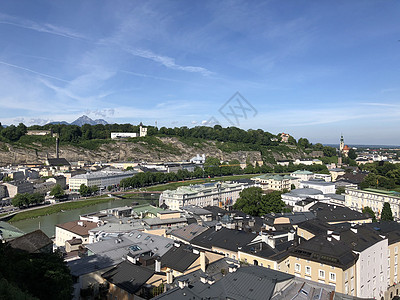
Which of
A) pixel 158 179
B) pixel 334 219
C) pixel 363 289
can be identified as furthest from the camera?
pixel 158 179

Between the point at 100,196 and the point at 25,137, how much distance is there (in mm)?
42084

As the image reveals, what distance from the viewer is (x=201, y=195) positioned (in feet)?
132

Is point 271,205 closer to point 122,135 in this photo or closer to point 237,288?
point 237,288

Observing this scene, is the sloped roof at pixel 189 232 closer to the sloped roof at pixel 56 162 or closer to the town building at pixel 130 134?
the sloped roof at pixel 56 162

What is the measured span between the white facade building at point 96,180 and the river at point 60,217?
457 inches

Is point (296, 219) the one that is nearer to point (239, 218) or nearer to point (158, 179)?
point (239, 218)

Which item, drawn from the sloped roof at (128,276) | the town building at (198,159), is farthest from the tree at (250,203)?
the town building at (198,159)

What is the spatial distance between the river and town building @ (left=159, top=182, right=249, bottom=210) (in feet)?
25.2

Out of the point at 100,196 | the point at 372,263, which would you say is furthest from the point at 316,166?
the point at 372,263

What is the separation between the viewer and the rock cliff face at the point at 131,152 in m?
72.2

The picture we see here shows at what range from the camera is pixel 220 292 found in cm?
1041

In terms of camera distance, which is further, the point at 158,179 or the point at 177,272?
the point at 158,179

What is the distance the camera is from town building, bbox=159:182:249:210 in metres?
37.4

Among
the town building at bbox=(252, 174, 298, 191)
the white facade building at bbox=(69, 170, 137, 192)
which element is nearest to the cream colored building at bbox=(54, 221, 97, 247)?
the white facade building at bbox=(69, 170, 137, 192)
